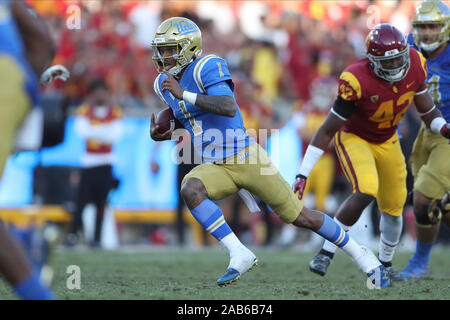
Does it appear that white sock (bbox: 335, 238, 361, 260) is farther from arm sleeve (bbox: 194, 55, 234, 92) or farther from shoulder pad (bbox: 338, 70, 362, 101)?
arm sleeve (bbox: 194, 55, 234, 92)

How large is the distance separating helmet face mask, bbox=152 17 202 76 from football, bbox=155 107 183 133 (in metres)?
0.28

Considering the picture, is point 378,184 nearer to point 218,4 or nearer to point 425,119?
point 425,119

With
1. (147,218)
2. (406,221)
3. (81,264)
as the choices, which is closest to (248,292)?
(81,264)

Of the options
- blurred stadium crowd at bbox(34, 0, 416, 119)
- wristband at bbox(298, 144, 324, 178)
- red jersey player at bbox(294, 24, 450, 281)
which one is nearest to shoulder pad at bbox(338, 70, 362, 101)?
red jersey player at bbox(294, 24, 450, 281)

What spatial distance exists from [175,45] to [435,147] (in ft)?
7.47

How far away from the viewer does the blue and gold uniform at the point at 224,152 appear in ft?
15.8

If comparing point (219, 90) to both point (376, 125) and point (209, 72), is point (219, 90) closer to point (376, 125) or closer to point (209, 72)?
point (209, 72)

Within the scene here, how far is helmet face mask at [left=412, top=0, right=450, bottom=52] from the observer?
5.86m

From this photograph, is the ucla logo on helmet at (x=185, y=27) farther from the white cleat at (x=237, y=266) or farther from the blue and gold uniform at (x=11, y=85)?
the blue and gold uniform at (x=11, y=85)

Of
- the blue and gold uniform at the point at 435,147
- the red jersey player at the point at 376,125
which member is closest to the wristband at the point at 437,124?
the red jersey player at the point at 376,125

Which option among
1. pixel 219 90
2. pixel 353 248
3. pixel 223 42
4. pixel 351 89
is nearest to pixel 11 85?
pixel 219 90

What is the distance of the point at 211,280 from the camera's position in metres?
5.50

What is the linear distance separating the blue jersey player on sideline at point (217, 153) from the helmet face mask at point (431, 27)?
1.73 m

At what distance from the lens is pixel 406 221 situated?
10.5 meters
